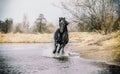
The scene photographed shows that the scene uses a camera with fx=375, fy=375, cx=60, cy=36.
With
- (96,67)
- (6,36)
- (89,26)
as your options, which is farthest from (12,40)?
(96,67)

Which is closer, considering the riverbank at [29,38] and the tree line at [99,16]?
the tree line at [99,16]

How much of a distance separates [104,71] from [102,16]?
22.6 metres

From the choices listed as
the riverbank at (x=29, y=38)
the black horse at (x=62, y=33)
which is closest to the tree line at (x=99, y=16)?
the black horse at (x=62, y=33)

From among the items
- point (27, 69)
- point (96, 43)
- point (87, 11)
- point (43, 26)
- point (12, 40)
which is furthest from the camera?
point (43, 26)

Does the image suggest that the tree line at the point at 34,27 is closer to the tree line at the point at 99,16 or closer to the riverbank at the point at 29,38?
the riverbank at the point at 29,38

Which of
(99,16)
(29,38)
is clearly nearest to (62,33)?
(99,16)

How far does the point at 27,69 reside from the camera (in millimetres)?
19422

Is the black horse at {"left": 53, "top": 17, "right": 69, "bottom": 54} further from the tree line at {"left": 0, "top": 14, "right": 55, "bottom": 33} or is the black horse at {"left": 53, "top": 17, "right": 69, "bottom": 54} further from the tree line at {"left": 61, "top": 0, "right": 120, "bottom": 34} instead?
the tree line at {"left": 0, "top": 14, "right": 55, "bottom": 33}

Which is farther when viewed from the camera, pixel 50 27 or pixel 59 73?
pixel 50 27

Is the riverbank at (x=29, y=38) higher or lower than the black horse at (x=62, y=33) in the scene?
lower

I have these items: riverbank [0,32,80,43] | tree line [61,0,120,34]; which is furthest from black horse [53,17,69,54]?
riverbank [0,32,80,43]

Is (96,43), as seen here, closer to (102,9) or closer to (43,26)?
(102,9)

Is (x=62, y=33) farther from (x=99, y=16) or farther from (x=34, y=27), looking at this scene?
(x=34, y=27)

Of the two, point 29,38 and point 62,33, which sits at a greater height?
point 62,33
